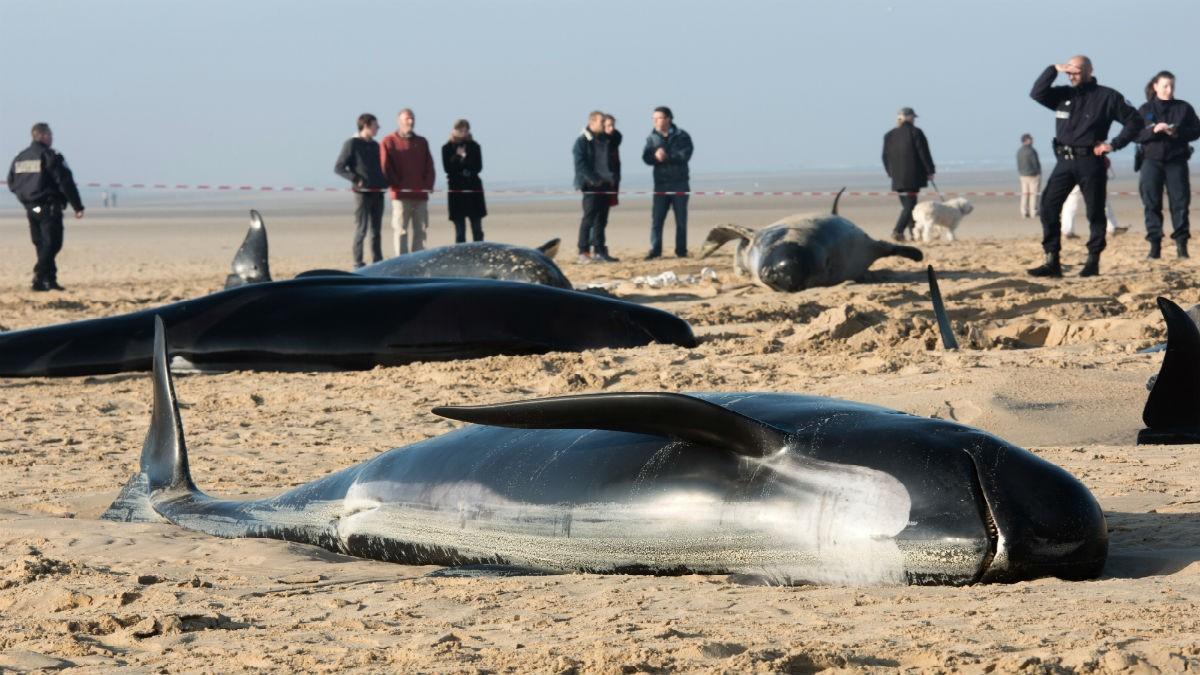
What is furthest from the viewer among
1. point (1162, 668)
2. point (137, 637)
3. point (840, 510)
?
point (840, 510)

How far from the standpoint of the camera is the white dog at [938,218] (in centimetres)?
2241

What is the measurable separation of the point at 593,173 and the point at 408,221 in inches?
100

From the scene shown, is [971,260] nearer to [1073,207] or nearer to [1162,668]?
[1073,207]

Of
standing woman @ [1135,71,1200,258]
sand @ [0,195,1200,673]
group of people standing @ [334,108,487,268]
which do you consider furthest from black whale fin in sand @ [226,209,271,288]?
standing woman @ [1135,71,1200,258]

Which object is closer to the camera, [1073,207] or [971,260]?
[971,260]

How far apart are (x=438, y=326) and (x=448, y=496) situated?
501 centimetres

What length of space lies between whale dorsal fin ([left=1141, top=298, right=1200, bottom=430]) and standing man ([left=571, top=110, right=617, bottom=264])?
43.1ft

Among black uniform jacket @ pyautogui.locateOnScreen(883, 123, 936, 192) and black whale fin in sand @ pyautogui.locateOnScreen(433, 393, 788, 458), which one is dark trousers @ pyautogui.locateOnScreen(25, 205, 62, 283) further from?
black whale fin in sand @ pyautogui.locateOnScreen(433, 393, 788, 458)

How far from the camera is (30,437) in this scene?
779 cm

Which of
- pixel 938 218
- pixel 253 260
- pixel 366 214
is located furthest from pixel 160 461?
pixel 938 218

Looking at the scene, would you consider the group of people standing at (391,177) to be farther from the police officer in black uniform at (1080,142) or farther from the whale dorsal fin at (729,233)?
the police officer in black uniform at (1080,142)

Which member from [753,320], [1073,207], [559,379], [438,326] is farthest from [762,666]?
[1073,207]

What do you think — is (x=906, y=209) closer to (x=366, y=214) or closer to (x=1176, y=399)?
(x=366, y=214)

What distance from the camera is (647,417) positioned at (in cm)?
400
